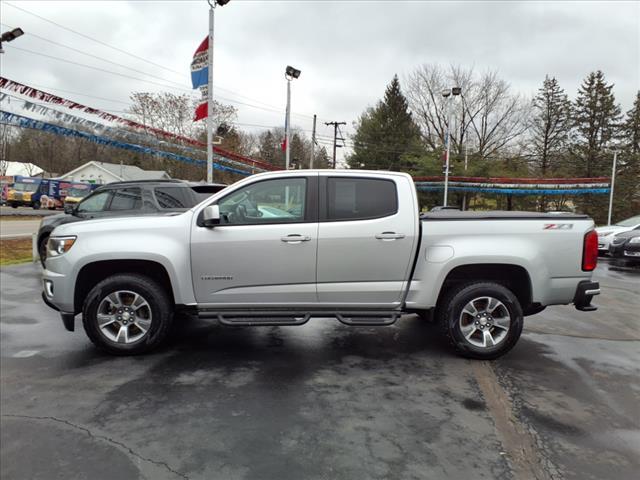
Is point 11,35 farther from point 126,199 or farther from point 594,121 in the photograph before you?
point 594,121

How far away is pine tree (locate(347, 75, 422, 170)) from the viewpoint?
5316cm

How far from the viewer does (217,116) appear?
144ft

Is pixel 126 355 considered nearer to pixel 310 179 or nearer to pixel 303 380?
pixel 303 380

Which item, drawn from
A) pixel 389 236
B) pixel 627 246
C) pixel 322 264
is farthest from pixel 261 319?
pixel 627 246

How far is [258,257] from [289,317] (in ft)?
2.21

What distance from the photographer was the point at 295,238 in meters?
4.26

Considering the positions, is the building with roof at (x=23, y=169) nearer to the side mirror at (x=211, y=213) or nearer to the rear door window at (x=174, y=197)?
the rear door window at (x=174, y=197)

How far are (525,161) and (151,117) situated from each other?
3630 centimetres

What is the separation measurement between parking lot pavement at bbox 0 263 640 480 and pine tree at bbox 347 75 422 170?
1956 inches

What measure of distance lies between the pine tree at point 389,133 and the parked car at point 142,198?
152 feet

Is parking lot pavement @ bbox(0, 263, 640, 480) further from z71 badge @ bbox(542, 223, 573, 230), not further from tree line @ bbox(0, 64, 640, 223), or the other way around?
tree line @ bbox(0, 64, 640, 223)

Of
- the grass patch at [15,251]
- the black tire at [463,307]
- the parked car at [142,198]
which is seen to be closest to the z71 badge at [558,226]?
the black tire at [463,307]

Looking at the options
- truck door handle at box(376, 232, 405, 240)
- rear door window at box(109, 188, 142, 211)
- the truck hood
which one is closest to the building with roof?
rear door window at box(109, 188, 142, 211)

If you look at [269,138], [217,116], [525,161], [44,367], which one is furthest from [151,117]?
[44,367]
